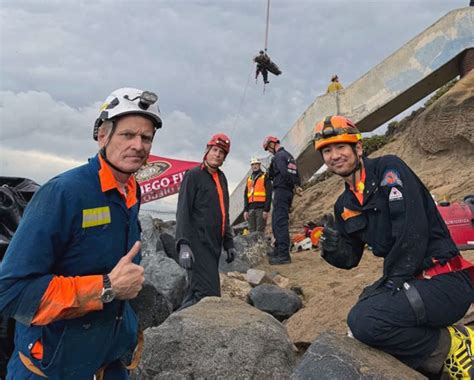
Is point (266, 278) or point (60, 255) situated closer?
point (60, 255)

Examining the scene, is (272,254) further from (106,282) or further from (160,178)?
(106,282)

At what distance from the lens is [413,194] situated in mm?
2871

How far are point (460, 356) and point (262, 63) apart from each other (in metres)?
11.5

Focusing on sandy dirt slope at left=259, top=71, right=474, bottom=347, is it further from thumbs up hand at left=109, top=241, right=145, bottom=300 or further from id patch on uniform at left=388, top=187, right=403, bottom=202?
thumbs up hand at left=109, top=241, right=145, bottom=300

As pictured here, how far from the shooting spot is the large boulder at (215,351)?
10.1ft

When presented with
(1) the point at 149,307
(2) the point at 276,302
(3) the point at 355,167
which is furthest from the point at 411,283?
(2) the point at 276,302

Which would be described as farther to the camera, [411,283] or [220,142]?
[220,142]

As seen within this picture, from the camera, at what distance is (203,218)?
491 cm

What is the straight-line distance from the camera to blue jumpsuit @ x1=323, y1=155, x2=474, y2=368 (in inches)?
109

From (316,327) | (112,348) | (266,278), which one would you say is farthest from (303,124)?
(112,348)

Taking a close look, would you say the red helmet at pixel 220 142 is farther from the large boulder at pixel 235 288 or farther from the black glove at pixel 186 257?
the large boulder at pixel 235 288

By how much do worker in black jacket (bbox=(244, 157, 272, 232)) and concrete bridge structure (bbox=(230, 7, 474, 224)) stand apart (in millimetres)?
4027

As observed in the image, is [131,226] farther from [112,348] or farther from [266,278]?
[266,278]

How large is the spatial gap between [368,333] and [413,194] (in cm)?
87
